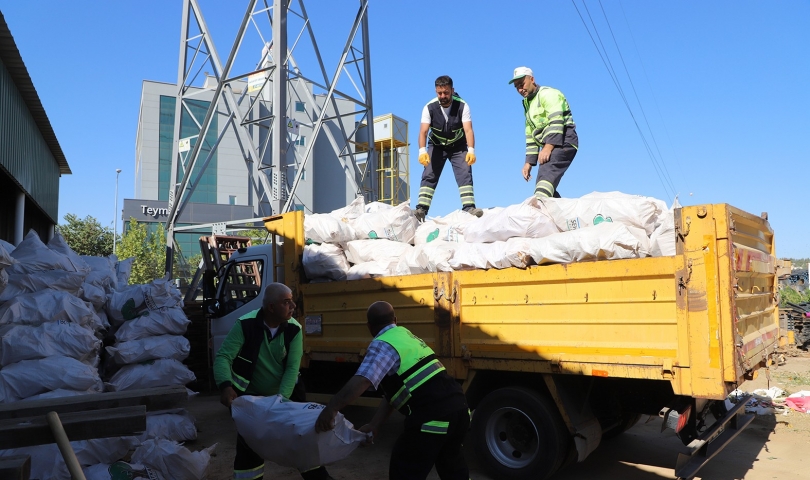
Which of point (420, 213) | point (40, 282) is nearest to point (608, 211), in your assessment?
point (420, 213)

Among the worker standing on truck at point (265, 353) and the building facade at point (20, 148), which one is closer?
the worker standing on truck at point (265, 353)

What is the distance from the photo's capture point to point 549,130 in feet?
19.3

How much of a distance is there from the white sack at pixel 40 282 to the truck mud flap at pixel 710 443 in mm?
5044

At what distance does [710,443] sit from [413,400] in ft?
8.31

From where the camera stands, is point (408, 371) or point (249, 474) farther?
point (249, 474)

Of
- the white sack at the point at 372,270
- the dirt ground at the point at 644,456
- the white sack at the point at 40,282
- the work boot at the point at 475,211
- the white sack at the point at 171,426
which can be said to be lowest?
the dirt ground at the point at 644,456

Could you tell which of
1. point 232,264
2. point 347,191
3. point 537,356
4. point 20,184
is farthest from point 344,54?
point 347,191

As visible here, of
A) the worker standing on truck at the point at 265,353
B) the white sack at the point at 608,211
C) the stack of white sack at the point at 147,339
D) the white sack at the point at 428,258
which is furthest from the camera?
the stack of white sack at the point at 147,339

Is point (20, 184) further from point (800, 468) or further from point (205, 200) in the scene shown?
point (205, 200)

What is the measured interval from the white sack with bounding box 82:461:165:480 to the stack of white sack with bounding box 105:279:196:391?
5.01 feet

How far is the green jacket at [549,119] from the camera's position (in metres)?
5.84

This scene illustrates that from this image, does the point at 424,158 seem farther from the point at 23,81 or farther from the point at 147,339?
the point at 23,81

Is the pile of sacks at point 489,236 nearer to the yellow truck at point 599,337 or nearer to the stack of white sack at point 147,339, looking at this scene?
the yellow truck at point 599,337

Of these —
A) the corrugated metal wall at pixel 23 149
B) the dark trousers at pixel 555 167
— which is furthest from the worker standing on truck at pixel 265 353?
the corrugated metal wall at pixel 23 149
